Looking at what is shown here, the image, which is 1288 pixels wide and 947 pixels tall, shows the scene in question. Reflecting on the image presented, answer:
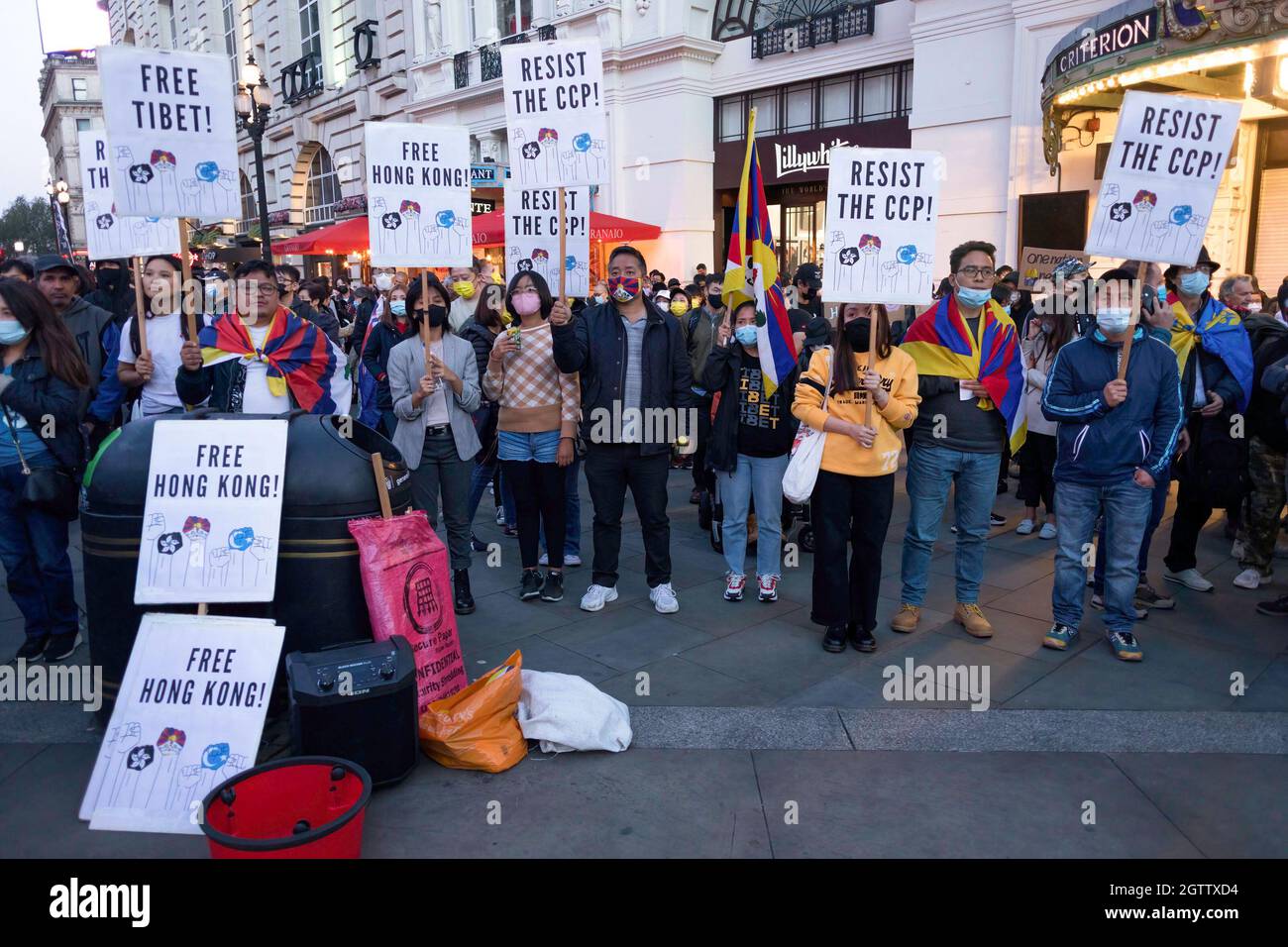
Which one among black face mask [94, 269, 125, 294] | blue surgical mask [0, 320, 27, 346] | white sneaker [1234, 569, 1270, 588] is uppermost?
black face mask [94, 269, 125, 294]

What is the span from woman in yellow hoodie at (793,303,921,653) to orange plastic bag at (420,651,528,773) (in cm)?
195

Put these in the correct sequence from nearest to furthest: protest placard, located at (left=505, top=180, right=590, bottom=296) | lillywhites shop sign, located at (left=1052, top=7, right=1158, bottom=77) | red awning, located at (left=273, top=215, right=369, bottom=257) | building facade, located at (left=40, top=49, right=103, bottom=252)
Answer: protest placard, located at (left=505, top=180, right=590, bottom=296) < lillywhites shop sign, located at (left=1052, top=7, right=1158, bottom=77) < red awning, located at (left=273, top=215, right=369, bottom=257) < building facade, located at (left=40, top=49, right=103, bottom=252)

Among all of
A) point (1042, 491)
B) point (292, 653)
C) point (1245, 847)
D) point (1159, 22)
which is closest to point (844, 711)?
point (1245, 847)

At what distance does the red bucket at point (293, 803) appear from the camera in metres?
2.99

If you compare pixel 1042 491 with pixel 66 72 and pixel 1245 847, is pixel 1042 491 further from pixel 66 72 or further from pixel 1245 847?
pixel 66 72

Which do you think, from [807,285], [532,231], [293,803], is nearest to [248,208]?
[532,231]

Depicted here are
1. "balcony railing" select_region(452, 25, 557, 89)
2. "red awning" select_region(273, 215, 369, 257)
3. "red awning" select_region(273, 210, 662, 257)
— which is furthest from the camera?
"balcony railing" select_region(452, 25, 557, 89)

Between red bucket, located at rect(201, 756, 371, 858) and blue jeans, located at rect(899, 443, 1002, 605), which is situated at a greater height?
blue jeans, located at rect(899, 443, 1002, 605)

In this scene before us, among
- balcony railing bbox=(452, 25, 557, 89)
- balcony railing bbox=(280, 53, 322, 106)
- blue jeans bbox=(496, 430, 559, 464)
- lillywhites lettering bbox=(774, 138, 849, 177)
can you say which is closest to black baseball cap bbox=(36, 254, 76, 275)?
blue jeans bbox=(496, 430, 559, 464)

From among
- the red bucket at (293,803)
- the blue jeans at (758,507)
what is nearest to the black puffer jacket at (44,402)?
the red bucket at (293,803)

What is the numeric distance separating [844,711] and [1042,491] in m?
4.07

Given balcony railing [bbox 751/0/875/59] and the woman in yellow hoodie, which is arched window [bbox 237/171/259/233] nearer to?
balcony railing [bbox 751/0/875/59]

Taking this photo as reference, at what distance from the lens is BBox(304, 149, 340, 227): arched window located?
3192 cm

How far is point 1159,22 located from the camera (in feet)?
29.6
